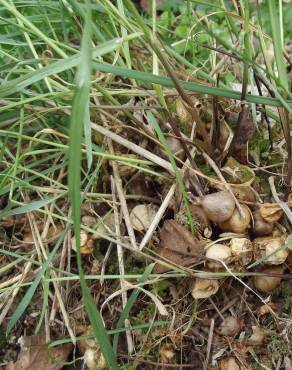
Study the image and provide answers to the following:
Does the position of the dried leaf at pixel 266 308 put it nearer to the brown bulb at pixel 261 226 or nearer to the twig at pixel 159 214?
the brown bulb at pixel 261 226

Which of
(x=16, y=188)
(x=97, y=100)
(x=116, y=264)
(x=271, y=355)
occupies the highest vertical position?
(x=97, y=100)

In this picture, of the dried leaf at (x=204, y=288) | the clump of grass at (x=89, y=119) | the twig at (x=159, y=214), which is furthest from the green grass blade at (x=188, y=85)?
the dried leaf at (x=204, y=288)

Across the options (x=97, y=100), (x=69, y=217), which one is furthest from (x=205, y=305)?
(x=97, y=100)

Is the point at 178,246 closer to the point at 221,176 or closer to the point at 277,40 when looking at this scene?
the point at 221,176

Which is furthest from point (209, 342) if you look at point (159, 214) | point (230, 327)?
point (159, 214)

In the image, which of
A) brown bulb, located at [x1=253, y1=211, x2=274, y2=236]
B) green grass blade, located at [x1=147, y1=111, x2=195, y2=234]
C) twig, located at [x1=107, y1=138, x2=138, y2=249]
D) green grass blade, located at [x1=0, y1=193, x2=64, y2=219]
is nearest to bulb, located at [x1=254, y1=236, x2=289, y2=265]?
brown bulb, located at [x1=253, y1=211, x2=274, y2=236]

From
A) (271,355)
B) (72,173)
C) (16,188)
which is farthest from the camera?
(16,188)

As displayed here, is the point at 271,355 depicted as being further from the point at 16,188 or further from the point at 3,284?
the point at 16,188
